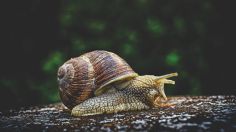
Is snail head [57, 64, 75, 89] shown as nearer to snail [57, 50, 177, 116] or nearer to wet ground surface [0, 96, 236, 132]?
snail [57, 50, 177, 116]

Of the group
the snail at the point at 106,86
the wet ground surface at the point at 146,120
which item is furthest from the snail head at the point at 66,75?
the wet ground surface at the point at 146,120

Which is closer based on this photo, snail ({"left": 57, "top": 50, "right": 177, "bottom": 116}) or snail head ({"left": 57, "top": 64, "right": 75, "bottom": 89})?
snail ({"left": 57, "top": 50, "right": 177, "bottom": 116})

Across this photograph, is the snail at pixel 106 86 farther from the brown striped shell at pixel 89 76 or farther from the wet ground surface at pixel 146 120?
the wet ground surface at pixel 146 120

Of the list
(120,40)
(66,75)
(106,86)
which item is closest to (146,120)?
(106,86)

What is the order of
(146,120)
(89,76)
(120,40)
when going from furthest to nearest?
1. (120,40)
2. (89,76)
3. (146,120)

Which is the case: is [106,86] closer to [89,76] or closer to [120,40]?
[89,76]

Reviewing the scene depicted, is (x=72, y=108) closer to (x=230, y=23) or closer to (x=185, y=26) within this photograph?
(x=185, y=26)

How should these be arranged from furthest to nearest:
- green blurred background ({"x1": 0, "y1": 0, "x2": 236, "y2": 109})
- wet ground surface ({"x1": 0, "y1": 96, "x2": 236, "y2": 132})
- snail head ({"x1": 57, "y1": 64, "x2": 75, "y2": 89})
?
green blurred background ({"x1": 0, "y1": 0, "x2": 236, "y2": 109}), snail head ({"x1": 57, "y1": 64, "x2": 75, "y2": 89}), wet ground surface ({"x1": 0, "y1": 96, "x2": 236, "y2": 132})

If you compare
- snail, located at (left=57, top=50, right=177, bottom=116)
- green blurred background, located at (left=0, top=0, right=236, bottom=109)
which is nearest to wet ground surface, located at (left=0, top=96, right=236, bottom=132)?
snail, located at (left=57, top=50, right=177, bottom=116)
